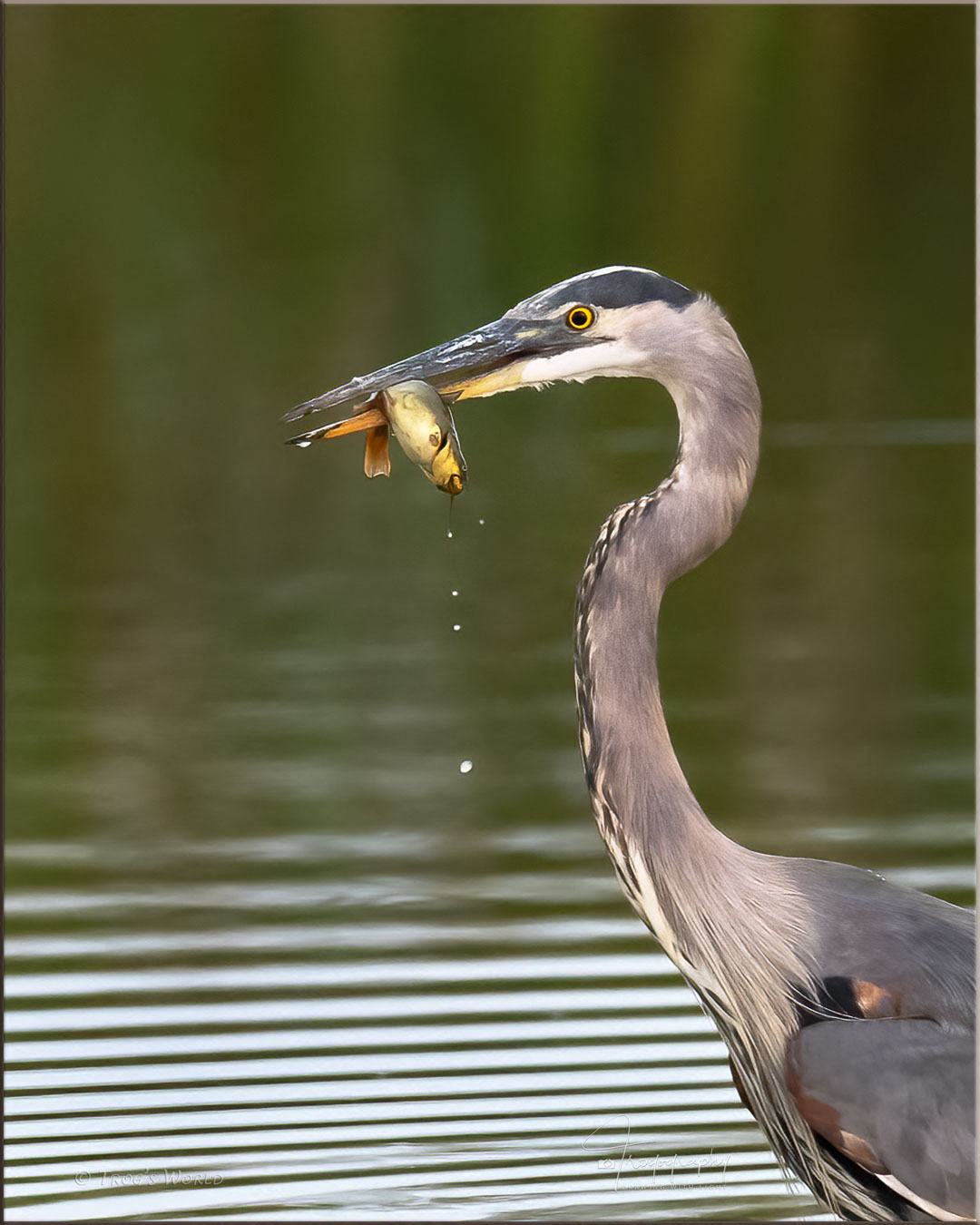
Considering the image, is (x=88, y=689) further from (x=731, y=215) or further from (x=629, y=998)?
(x=731, y=215)

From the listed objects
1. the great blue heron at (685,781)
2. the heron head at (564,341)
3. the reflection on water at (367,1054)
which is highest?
the heron head at (564,341)

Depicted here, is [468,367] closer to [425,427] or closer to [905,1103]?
[425,427]

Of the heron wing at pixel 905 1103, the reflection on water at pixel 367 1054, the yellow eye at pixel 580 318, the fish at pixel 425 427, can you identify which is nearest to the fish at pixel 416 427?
the fish at pixel 425 427

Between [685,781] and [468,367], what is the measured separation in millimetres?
528

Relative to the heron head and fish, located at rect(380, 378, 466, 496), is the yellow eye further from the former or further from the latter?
fish, located at rect(380, 378, 466, 496)

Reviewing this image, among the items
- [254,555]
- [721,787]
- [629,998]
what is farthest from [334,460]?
[629,998]

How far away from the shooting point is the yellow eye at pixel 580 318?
2271 millimetres

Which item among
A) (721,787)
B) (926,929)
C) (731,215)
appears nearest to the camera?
(926,929)

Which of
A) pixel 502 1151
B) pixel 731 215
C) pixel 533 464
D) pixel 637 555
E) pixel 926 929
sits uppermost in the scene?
pixel 731 215

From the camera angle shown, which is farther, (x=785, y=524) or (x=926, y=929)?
(x=785, y=524)

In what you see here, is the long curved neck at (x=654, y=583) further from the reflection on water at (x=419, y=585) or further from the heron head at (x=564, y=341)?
the reflection on water at (x=419, y=585)

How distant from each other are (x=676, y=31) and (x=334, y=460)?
275 cm

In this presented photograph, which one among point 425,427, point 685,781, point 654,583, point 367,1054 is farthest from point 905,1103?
point 367,1054

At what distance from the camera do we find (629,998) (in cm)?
312
